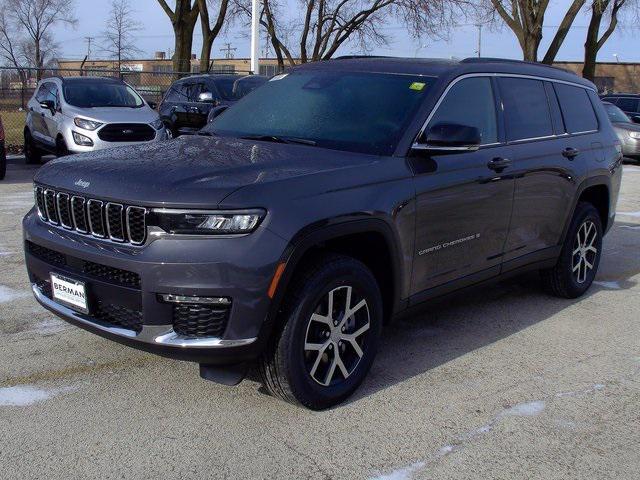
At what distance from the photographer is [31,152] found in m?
14.9

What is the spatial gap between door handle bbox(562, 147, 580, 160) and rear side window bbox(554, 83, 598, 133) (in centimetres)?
19

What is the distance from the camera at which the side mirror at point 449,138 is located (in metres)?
4.42

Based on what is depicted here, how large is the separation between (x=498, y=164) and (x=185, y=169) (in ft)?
7.47

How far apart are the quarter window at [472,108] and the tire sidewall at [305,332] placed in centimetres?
117

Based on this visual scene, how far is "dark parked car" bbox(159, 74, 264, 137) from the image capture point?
1586 centimetres

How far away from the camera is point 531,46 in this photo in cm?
2816

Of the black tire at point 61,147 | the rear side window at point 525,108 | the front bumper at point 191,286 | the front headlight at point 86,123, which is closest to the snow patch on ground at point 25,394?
the front bumper at point 191,286

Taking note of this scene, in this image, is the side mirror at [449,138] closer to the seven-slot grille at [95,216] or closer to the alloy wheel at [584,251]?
the seven-slot grille at [95,216]

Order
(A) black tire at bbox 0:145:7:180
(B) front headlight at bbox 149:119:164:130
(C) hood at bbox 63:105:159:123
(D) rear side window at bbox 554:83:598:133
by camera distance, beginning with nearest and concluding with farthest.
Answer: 1. (D) rear side window at bbox 554:83:598:133
2. (A) black tire at bbox 0:145:7:180
3. (C) hood at bbox 63:105:159:123
4. (B) front headlight at bbox 149:119:164:130

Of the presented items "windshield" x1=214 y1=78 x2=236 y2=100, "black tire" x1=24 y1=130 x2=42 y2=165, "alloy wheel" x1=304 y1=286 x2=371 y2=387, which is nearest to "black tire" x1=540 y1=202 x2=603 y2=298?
"alloy wheel" x1=304 y1=286 x2=371 y2=387

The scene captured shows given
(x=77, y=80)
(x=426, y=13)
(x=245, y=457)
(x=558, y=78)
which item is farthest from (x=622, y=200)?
(x=426, y=13)

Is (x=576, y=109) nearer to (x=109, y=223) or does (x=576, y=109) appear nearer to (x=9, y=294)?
(x=109, y=223)

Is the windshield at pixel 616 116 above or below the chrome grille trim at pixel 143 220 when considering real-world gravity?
above

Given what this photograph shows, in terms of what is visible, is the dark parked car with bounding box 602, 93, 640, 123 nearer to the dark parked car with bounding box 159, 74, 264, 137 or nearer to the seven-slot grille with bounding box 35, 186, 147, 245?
the dark parked car with bounding box 159, 74, 264, 137
